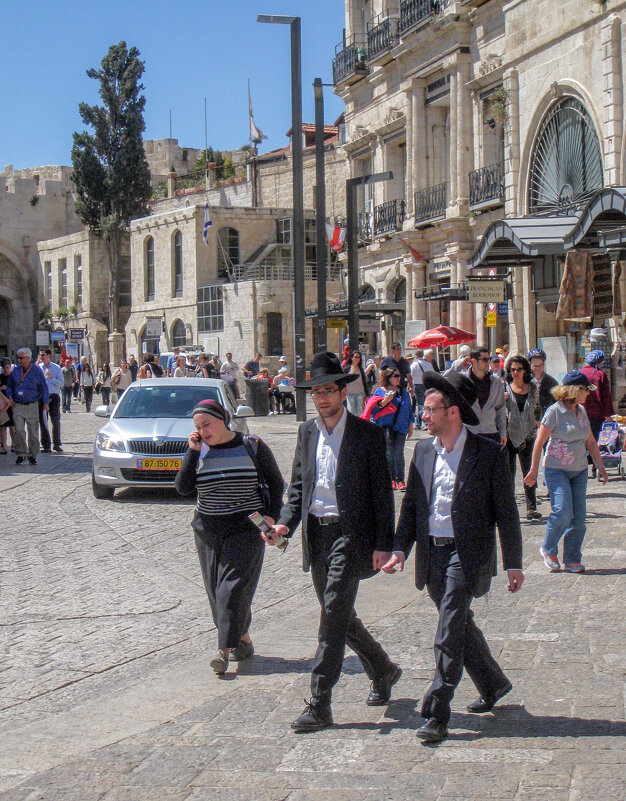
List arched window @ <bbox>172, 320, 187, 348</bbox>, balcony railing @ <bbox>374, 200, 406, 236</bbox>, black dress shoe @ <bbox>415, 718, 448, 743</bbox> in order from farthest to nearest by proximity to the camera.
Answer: arched window @ <bbox>172, 320, 187, 348</bbox> < balcony railing @ <bbox>374, 200, 406, 236</bbox> < black dress shoe @ <bbox>415, 718, 448, 743</bbox>

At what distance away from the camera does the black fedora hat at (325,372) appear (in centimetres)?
521

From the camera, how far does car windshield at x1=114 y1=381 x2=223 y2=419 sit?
14.0 meters

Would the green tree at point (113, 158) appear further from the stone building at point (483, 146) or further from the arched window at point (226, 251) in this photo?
the stone building at point (483, 146)

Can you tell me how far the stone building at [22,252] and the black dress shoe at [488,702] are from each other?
2467 inches

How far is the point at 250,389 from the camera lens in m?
30.0

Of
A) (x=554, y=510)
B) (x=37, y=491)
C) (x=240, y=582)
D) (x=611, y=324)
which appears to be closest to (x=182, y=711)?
(x=240, y=582)

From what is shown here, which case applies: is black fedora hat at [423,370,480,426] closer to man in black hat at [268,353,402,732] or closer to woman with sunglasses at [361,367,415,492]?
man in black hat at [268,353,402,732]

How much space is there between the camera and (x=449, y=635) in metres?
4.82

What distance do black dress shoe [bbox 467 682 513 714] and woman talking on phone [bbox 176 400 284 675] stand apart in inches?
56.6

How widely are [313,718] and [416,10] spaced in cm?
2692

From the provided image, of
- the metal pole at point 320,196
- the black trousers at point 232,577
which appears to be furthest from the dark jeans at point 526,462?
the metal pole at point 320,196

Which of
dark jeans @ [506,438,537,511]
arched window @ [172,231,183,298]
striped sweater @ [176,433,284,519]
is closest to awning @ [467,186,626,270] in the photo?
dark jeans @ [506,438,537,511]

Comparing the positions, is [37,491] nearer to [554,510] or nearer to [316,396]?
[554,510]

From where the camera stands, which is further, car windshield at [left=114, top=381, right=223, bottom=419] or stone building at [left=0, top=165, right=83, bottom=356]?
stone building at [left=0, top=165, right=83, bottom=356]
